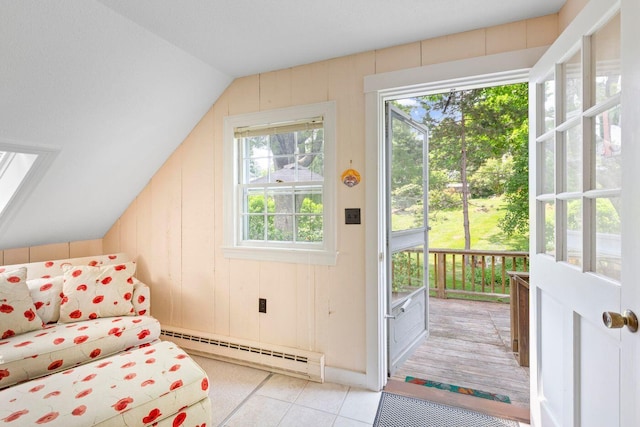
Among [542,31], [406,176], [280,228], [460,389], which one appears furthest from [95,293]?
[542,31]

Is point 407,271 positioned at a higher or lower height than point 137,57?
lower

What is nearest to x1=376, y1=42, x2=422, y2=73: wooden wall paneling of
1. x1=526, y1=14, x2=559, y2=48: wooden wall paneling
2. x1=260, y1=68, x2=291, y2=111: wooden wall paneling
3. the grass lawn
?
→ x1=526, y1=14, x2=559, y2=48: wooden wall paneling

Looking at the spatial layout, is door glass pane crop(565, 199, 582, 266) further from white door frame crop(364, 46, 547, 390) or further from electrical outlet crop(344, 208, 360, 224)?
electrical outlet crop(344, 208, 360, 224)

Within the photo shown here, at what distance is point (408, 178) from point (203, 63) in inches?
73.6

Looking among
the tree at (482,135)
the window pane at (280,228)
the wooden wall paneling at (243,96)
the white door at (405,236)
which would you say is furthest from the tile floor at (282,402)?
the tree at (482,135)

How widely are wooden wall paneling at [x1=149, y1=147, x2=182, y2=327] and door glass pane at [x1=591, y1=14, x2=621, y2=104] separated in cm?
286

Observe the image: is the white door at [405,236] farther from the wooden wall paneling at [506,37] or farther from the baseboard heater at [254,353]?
the wooden wall paneling at [506,37]

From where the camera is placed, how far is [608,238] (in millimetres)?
1090

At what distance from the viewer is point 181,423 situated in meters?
1.58

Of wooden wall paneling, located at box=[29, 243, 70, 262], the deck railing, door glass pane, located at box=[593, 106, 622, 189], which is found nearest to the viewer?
door glass pane, located at box=[593, 106, 622, 189]

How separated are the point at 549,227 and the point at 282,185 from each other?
5.85 ft

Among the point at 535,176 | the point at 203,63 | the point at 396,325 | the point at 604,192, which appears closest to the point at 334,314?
the point at 396,325

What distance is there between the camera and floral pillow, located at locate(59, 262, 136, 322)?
2385mm

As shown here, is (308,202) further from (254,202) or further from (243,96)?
(243,96)
